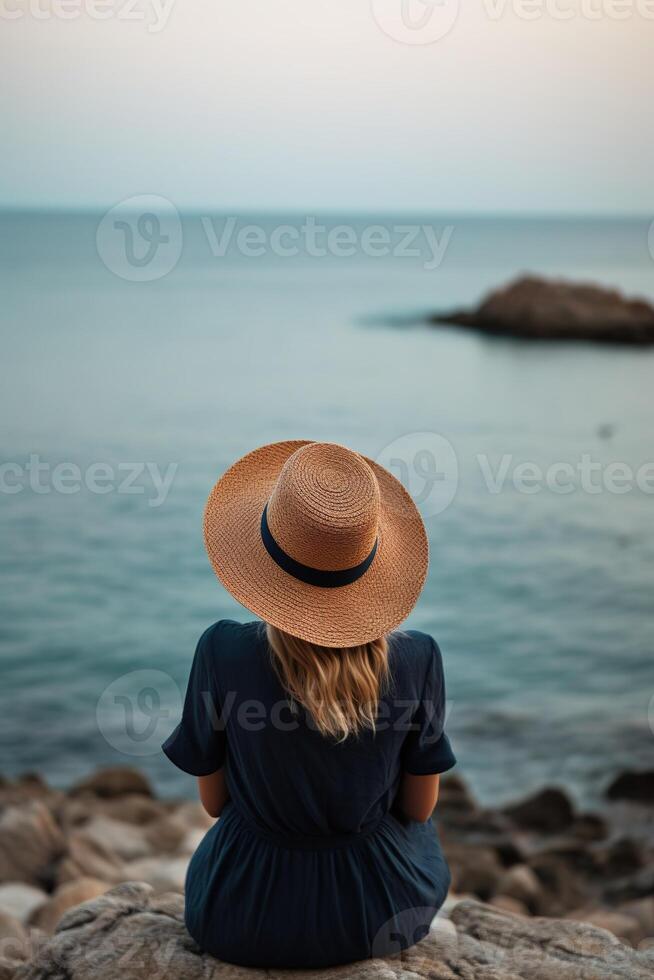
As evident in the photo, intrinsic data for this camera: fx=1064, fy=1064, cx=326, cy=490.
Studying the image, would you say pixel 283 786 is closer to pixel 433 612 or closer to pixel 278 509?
pixel 278 509

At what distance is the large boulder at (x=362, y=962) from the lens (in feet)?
5.44

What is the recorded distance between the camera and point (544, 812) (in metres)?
4.34

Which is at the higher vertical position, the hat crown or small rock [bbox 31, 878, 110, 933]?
the hat crown

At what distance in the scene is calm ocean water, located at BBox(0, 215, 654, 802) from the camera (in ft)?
19.4

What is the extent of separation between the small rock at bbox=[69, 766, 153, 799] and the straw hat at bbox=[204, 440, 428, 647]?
286 cm

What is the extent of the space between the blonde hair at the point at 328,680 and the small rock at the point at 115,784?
9.55 feet

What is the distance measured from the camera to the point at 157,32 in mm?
5469

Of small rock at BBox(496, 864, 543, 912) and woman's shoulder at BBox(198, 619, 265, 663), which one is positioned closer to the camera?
woman's shoulder at BBox(198, 619, 265, 663)

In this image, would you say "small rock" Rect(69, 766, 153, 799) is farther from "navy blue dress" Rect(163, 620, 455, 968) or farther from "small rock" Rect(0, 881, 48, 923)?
"navy blue dress" Rect(163, 620, 455, 968)

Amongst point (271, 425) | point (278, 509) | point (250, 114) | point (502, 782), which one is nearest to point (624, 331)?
point (271, 425)

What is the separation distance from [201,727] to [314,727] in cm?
19

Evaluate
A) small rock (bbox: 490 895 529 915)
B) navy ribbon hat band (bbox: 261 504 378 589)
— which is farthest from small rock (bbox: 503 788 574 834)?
navy ribbon hat band (bbox: 261 504 378 589)
